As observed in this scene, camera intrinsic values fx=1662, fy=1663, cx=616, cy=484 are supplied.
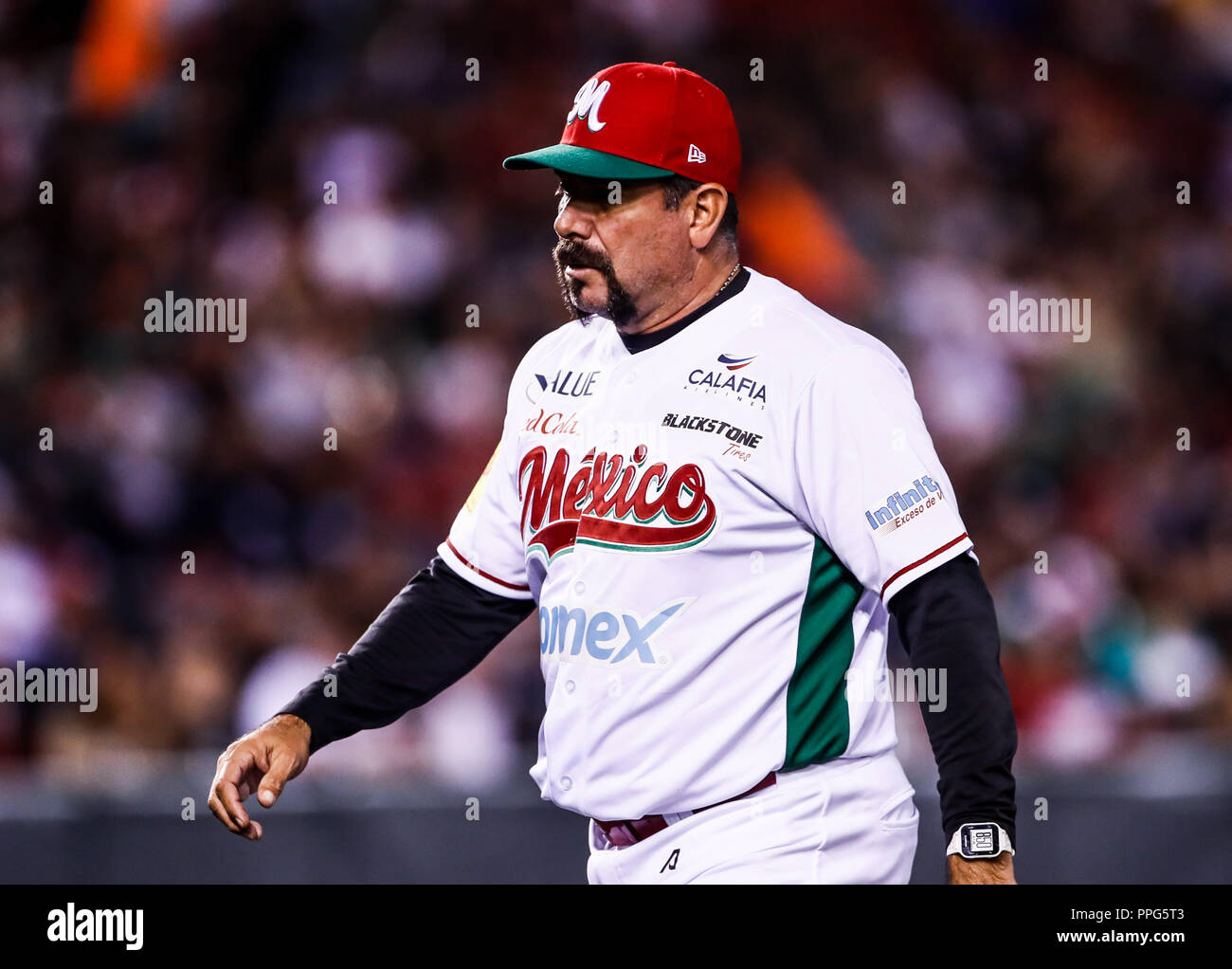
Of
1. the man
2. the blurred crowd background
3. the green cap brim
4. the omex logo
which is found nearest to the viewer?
the man

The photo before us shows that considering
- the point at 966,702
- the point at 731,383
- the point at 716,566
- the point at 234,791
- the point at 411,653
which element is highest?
the point at 731,383

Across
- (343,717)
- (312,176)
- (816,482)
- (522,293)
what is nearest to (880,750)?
(816,482)

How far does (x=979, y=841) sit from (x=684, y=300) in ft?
3.65

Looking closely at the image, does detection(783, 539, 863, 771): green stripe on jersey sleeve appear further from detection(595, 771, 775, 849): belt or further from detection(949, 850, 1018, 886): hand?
detection(949, 850, 1018, 886): hand

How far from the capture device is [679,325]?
3.00 m

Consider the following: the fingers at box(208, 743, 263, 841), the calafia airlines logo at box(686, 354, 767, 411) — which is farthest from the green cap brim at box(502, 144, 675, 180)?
the fingers at box(208, 743, 263, 841)

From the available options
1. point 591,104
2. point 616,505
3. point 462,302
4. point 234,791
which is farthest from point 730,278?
point 462,302

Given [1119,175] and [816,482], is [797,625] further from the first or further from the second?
[1119,175]

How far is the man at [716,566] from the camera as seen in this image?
2662 millimetres

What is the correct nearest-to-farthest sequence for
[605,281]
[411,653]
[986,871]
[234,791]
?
1. [986,871]
2. [234,791]
3. [605,281]
4. [411,653]

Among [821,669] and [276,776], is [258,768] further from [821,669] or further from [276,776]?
[821,669]

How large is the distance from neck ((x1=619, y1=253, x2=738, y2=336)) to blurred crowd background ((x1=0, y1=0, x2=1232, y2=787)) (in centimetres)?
255

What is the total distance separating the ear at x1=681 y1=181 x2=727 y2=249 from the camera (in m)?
3.01

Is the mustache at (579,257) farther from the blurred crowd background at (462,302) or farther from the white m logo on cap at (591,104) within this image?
the blurred crowd background at (462,302)
